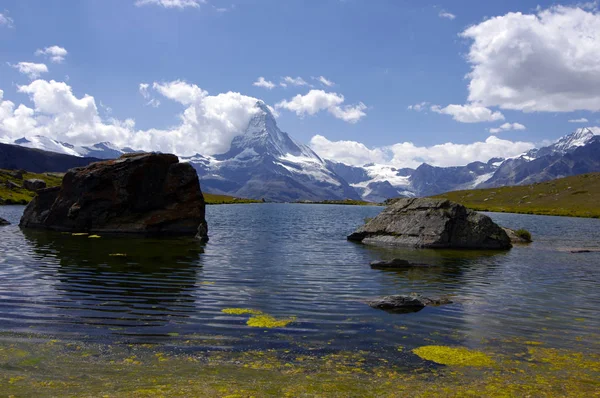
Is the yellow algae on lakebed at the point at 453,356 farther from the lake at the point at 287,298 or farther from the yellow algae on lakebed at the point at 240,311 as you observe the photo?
the yellow algae on lakebed at the point at 240,311

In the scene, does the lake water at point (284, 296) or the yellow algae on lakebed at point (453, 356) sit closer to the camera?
the yellow algae on lakebed at point (453, 356)

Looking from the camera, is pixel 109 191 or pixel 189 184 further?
pixel 189 184

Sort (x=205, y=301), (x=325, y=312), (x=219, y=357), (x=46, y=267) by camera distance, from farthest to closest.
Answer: (x=46, y=267) → (x=205, y=301) → (x=325, y=312) → (x=219, y=357)

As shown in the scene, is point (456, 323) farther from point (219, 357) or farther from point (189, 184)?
point (189, 184)

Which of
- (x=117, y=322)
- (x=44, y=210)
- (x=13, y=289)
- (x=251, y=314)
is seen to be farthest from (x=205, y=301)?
(x=44, y=210)

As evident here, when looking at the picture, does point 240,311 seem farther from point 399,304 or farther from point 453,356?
point 453,356

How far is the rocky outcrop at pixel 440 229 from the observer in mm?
53531

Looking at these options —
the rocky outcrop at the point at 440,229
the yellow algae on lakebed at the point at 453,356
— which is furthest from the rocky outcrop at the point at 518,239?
the yellow algae on lakebed at the point at 453,356

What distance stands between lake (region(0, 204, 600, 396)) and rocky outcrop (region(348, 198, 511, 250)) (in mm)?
6852

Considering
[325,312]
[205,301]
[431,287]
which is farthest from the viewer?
[431,287]

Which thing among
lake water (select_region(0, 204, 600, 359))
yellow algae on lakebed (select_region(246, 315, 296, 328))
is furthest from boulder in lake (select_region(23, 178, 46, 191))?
yellow algae on lakebed (select_region(246, 315, 296, 328))

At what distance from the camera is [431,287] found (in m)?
30.1

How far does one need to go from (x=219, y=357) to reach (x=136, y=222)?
4856 centimetres

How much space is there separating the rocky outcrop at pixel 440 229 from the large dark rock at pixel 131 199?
25.4 meters
